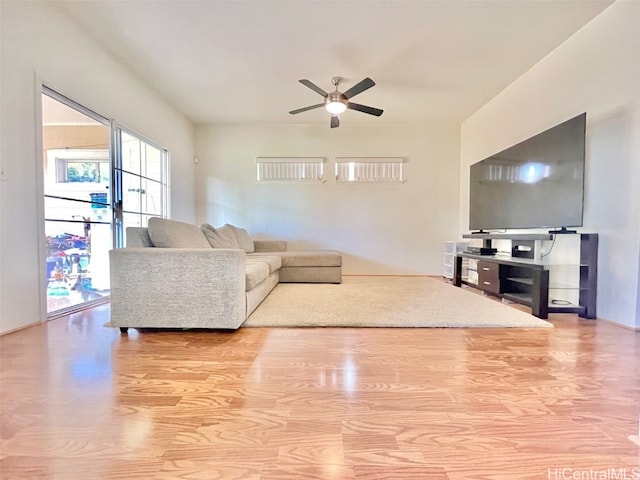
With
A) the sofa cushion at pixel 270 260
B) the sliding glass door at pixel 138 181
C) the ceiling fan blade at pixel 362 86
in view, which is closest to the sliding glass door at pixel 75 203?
the sliding glass door at pixel 138 181

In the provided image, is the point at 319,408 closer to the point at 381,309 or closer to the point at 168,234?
the point at 381,309

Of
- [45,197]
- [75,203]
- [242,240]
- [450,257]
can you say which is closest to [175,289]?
A: [45,197]

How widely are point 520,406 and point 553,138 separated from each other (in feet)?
8.33

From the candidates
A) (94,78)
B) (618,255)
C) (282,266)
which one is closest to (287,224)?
(282,266)

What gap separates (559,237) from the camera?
2896 millimetres

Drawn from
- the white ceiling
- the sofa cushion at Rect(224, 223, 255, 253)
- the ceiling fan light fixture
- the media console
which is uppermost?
the white ceiling

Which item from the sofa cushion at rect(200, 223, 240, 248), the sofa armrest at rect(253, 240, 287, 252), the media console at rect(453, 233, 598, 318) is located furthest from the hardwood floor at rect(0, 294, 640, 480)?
the sofa armrest at rect(253, 240, 287, 252)

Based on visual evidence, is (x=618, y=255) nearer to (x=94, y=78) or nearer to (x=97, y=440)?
(x=97, y=440)

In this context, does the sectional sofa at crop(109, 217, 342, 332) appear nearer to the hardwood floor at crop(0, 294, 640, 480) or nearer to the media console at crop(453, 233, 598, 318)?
the hardwood floor at crop(0, 294, 640, 480)

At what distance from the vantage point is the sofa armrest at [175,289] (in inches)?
80.2

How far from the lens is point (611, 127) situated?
7.91 feet

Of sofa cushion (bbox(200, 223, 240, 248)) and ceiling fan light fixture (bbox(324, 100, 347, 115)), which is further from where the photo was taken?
ceiling fan light fixture (bbox(324, 100, 347, 115))

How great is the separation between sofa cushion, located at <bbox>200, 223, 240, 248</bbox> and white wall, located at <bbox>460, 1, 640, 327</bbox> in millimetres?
3382

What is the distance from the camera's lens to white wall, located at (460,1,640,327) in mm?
2244
